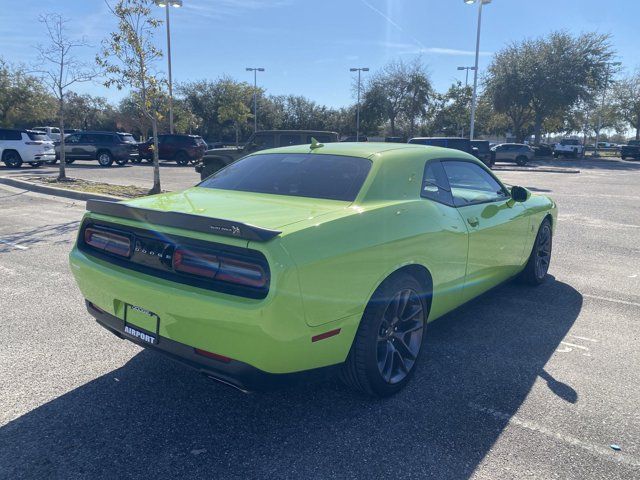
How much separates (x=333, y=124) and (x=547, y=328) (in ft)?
177

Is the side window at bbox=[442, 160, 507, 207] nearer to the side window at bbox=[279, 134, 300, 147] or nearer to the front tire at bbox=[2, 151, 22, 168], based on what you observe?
the side window at bbox=[279, 134, 300, 147]

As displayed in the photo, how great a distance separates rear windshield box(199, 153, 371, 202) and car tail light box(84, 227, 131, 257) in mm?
972

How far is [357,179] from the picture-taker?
10.4 ft

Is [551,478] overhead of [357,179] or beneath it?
beneath

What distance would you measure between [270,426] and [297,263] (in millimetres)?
1022

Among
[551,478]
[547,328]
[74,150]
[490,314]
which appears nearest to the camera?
[551,478]

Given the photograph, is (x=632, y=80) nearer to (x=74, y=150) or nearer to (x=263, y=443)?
(x=74, y=150)

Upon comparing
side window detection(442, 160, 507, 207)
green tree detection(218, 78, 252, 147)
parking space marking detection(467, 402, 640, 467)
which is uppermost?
green tree detection(218, 78, 252, 147)

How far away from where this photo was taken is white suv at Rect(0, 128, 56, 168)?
20.7 metres

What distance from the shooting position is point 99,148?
23719 millimetres

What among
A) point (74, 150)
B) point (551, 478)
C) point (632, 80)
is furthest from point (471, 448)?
point (632, 80)

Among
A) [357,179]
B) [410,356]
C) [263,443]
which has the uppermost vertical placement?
[357,179]

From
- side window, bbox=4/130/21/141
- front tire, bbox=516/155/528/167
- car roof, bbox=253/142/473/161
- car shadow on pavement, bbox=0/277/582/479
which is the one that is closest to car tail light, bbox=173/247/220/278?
car shadow on pavement, bbox=0/277/582/479

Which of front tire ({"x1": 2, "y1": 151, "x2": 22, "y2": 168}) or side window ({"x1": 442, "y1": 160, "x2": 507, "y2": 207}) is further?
front tire ({"x1": 2, "y1": 151, "x2": 22, "y2": 168})
